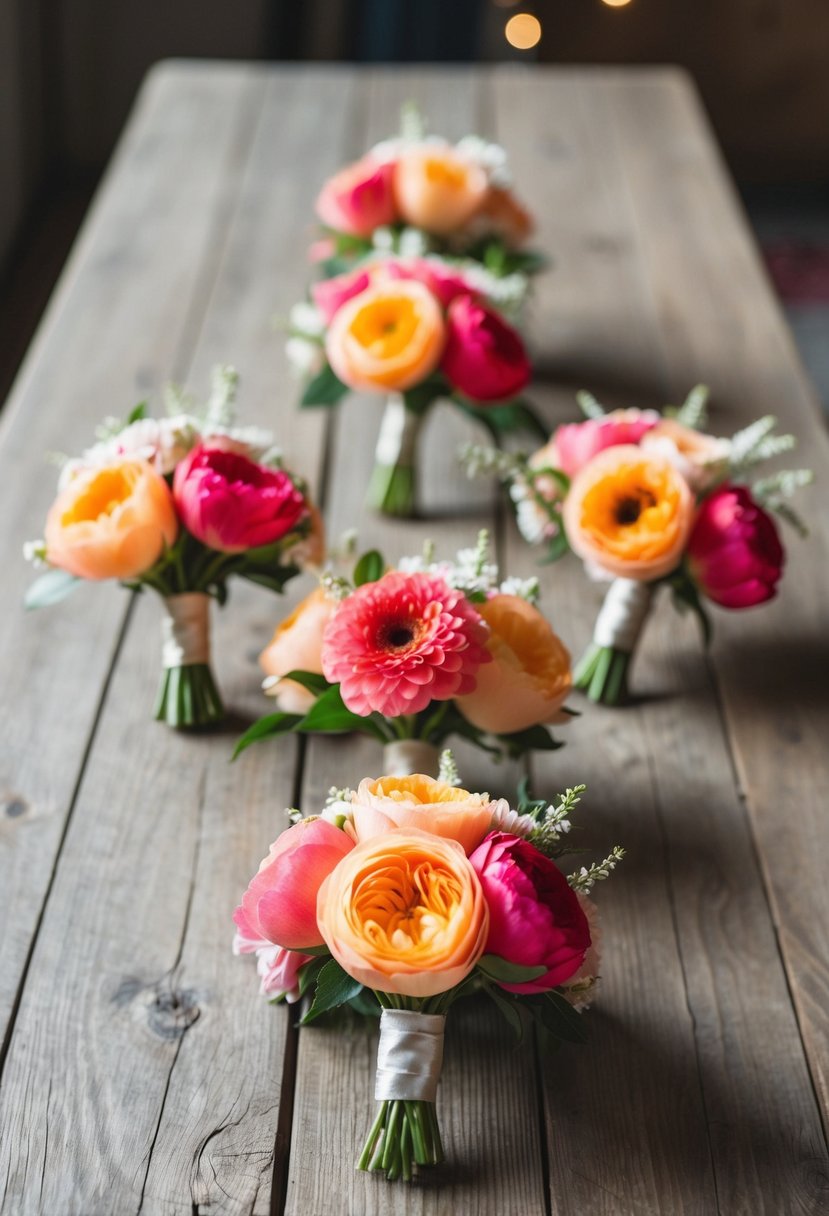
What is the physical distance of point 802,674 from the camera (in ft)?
A: 3.96

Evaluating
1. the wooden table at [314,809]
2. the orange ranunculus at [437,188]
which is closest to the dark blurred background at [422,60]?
the wooden table at [314,809]

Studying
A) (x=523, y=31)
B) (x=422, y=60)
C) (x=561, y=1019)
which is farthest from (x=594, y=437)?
(x=523, y=31)

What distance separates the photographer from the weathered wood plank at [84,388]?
100 cm

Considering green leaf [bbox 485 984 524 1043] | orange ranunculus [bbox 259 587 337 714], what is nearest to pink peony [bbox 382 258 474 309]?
orange ranunculus [bbox 259 587 337 714]

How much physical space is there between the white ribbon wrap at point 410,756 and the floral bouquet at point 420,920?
0.48ft

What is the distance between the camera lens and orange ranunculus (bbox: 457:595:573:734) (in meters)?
0.90

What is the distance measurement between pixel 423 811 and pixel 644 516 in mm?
422

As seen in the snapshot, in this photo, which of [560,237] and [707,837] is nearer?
[707,837]

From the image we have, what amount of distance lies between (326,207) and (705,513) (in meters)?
0.71

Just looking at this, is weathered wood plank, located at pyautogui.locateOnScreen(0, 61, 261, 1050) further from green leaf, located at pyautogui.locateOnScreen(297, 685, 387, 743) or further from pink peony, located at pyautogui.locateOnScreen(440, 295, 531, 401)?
pink peony, located at pyautogui.locateOnScreen(440, 295, 531, 401)

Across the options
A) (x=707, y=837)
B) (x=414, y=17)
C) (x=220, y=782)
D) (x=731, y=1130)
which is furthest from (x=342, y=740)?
(x=414, y=17)

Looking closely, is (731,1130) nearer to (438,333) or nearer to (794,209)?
(438,333)

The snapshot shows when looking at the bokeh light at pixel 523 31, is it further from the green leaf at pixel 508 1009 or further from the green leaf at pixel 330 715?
the green leaf at pixel 508 1009

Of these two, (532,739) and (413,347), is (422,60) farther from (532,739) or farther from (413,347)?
(532,739)
